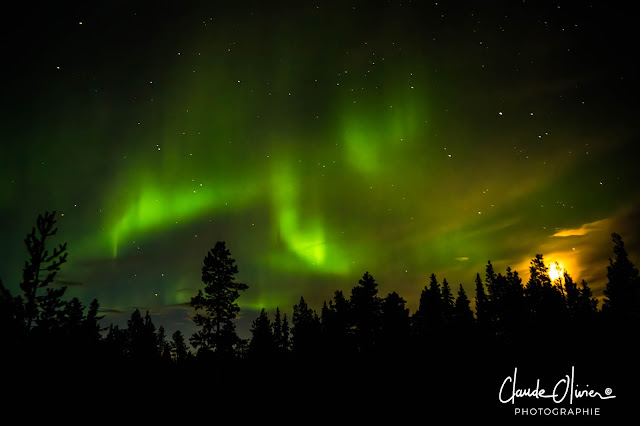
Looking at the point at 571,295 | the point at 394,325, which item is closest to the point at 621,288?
the point at 571,295

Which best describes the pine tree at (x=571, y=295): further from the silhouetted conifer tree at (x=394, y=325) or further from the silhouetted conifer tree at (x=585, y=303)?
the silhouetted conifer tree at (x=394, y=325)

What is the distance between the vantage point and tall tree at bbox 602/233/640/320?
43562mm

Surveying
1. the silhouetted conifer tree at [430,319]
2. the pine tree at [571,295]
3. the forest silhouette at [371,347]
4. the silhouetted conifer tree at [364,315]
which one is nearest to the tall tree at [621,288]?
the forest silhouette at [371,347]

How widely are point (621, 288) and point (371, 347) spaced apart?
38.7 m

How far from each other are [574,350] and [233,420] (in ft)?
Result: 129

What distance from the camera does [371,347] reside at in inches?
1688

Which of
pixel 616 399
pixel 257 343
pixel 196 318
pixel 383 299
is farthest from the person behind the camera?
pixel 257 343

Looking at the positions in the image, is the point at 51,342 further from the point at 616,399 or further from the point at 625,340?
the point at 625,340

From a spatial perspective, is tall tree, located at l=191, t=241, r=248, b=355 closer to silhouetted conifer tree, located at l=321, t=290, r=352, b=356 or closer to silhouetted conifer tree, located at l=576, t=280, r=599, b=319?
silhouetted conifer tree, located at l=321, t=290, r=352, b=356

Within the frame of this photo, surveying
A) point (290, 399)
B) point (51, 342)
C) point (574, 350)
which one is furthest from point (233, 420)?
point (574, 350)

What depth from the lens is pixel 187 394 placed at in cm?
3575

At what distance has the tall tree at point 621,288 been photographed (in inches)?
1715

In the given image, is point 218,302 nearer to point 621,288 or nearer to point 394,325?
point 394,325

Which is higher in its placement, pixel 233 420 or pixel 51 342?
pixel 51 342
